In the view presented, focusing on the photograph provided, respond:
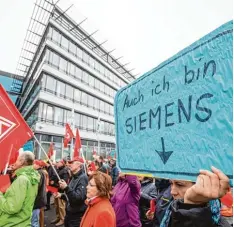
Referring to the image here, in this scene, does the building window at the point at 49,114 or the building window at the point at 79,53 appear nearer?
the building window at the point at 49,114

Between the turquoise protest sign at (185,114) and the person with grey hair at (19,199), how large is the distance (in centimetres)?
151

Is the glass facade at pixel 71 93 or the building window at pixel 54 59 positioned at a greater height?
the building window at pixel 54 59

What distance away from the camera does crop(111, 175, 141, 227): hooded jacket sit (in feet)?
10.3

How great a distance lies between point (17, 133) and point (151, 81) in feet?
6.40

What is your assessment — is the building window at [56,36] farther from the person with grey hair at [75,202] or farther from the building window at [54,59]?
the person with grey hair at [75,202]

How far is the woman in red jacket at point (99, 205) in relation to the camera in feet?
7.79

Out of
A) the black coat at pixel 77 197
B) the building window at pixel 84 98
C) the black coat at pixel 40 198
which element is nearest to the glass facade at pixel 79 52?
the building window at pixel 84 98

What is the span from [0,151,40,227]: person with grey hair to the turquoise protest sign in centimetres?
151

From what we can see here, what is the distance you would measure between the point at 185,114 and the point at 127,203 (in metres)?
2.29

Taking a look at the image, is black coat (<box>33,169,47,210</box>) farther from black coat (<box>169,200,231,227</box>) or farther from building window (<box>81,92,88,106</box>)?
building window (<box>81,92,88,106</box>)

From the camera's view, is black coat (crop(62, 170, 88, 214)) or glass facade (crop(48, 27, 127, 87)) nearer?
black coat (crop(62, 170, 88, 214))

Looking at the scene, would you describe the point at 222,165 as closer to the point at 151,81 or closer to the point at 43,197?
the point at 151,81

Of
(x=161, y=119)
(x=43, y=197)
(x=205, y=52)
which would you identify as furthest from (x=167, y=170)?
(x=43, y=197)

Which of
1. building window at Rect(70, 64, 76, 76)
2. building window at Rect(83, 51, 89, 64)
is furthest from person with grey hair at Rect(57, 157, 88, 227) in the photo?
building window at Rect(83, 51, 89, 64)
